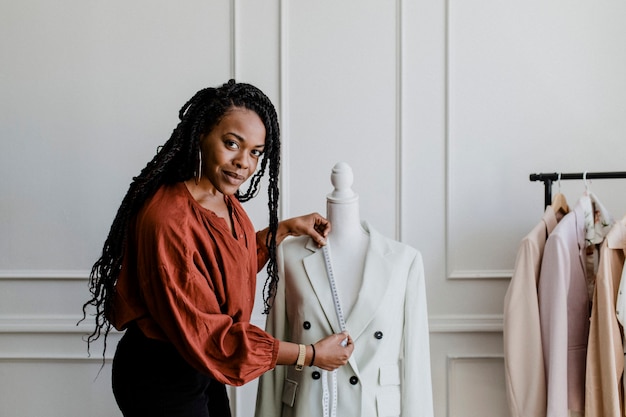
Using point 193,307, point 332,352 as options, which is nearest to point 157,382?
point 193,307

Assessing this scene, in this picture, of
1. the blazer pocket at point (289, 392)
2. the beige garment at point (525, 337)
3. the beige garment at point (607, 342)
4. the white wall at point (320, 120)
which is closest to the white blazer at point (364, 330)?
the blazer pocket at point (289, 392)

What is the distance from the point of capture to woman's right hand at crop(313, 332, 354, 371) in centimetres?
160

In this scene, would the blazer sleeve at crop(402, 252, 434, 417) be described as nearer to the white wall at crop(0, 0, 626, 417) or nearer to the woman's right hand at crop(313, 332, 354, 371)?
the woman's right hand at crop(313, 332, 354, 371)

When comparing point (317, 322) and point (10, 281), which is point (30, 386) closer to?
point (10, 281)

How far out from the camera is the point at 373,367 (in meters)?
1.68

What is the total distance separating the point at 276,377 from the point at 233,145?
646 mm

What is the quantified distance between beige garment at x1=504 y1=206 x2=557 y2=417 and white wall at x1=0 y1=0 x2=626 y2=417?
318 millimetres

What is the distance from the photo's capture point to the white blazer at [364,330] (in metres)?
1.68

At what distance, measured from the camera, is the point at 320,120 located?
2.50 m

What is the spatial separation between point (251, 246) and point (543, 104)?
53.7 inches

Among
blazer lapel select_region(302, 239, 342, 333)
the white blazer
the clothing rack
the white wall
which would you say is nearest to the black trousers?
the white blazer

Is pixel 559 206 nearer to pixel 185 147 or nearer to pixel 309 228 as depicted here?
pixel 309 228

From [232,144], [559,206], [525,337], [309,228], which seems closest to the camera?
[232,144]

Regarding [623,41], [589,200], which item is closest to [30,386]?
[589,200]
